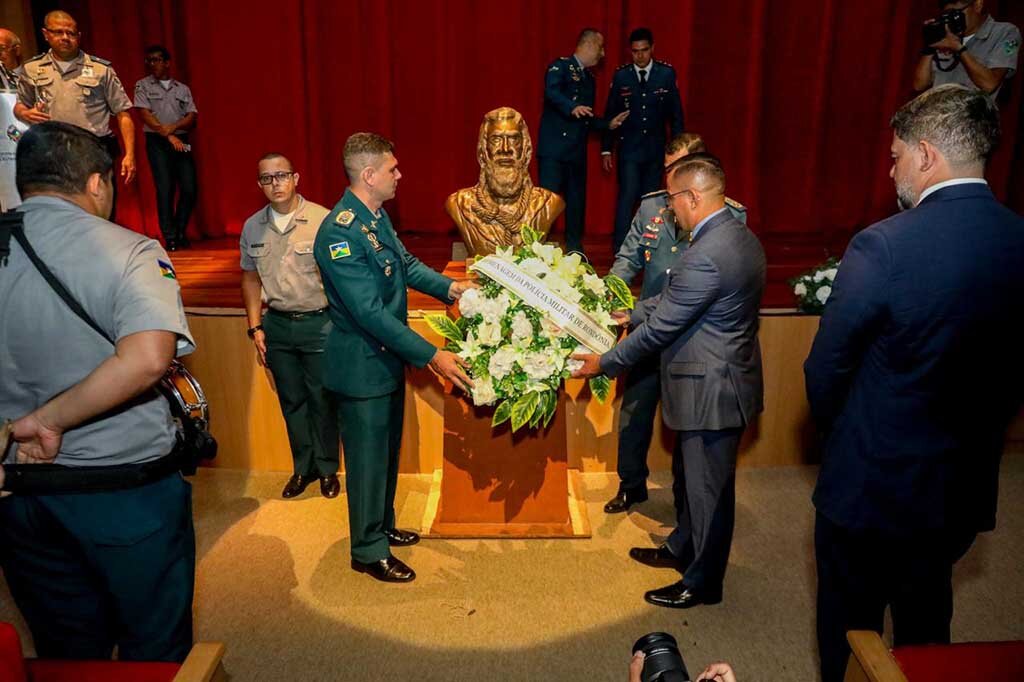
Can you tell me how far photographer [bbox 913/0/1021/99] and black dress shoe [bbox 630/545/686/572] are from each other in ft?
10.2

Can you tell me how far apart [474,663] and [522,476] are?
2.99 feet

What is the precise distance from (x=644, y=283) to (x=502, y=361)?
35.2 inches

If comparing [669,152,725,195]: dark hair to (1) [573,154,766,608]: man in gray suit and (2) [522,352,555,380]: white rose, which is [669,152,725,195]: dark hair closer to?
(1) [573,154,766,608]: man in gray suit

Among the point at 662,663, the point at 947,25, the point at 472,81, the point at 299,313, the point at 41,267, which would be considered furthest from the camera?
the point at 472,81

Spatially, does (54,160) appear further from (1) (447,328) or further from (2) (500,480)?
(2) (500,480)

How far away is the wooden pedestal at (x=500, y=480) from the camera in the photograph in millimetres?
3125

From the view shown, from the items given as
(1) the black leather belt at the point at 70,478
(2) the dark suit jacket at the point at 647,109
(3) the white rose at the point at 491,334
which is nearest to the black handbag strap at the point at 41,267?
(1) the black leather belt at the point at 70,478

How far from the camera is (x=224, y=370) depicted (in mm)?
3721

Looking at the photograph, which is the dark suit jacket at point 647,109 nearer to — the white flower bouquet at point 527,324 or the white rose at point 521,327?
the white flower bouquet at point 527,324

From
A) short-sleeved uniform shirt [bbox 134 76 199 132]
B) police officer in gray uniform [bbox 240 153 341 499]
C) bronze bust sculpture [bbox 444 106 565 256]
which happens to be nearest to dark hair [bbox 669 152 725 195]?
bronze bust sculpture [bbox 444 106 565 256]

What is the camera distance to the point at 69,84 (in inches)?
161

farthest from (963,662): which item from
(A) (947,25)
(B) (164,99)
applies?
(B) (164,99)

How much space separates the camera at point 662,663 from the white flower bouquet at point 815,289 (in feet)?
9.47

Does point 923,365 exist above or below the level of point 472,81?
below
